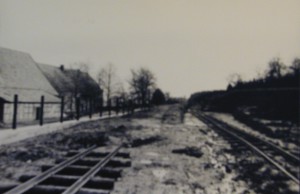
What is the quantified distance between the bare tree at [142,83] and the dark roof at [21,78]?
58.5 meters

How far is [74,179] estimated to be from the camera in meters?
7.19

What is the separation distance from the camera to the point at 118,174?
320 inches

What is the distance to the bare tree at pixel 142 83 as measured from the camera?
103m

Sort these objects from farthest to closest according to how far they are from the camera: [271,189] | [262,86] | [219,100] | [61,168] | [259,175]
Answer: [219,100] < [262,86] < [259,175] < [61,168] < [271,189]

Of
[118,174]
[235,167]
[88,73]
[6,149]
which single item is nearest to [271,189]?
[235,167]

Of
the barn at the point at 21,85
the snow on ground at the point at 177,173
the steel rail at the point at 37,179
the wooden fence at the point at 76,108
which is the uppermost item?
the barn at the point at 21,85

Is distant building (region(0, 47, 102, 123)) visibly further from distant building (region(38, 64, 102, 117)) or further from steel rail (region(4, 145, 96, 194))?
steel rail (region(4, 145, 96, 194))

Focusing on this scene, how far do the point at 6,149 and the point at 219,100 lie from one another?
50.8m

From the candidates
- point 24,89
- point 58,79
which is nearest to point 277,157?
point 24,89

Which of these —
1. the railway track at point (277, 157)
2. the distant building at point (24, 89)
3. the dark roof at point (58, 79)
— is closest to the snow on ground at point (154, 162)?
the railway track at point (277, 157)

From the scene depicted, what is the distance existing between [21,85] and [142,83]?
223ft

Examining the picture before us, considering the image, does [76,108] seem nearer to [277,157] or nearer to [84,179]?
[277,157]

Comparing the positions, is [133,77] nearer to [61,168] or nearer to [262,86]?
[262,86]

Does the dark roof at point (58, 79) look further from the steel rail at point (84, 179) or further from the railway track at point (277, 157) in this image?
the steel rail at point (84, 179)
